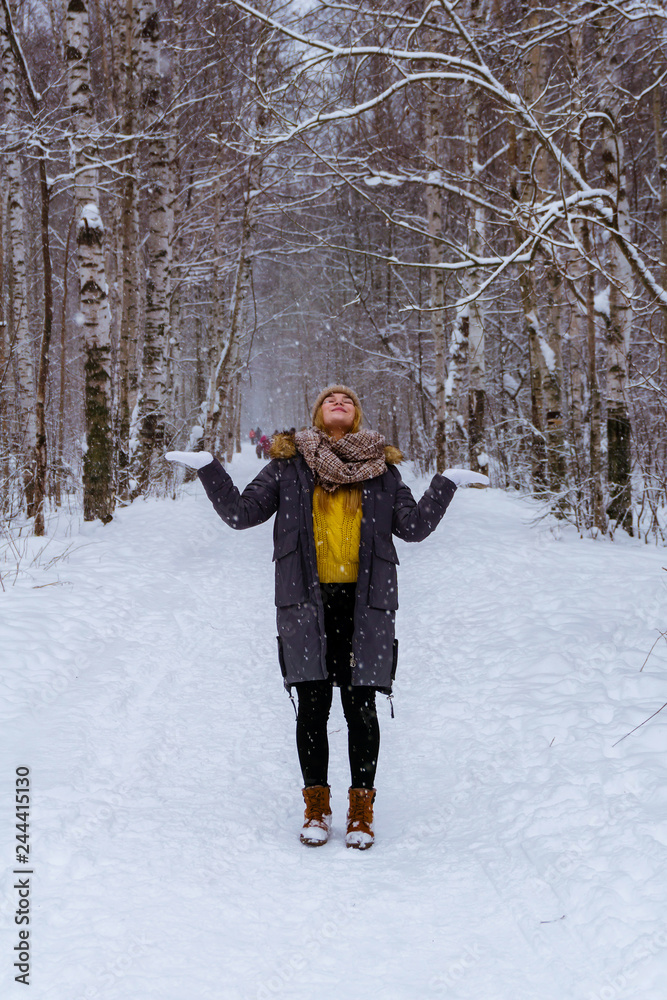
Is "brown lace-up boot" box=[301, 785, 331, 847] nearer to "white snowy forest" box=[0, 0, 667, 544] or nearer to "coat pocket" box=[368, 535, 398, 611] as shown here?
"coat pocket" box=[368, 535, 398, 611]

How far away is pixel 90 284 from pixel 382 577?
20.8ft

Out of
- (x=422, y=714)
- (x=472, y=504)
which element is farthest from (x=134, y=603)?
(x=472, y=504)

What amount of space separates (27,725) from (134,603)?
227 cm

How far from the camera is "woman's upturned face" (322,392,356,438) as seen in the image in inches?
126

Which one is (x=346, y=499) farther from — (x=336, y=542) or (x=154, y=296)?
(x=154, y=296)

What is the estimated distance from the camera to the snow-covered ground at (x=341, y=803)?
7.04ft

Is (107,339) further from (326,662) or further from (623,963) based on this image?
(623,963)

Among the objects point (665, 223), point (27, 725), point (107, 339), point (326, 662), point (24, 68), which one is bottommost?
point (27, 725)

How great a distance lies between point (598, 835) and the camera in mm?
2719

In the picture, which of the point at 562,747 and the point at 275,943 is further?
the point at 562,747

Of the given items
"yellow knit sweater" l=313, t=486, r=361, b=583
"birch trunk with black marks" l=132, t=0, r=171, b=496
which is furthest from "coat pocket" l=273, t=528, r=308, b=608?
"birch trunk with black marks" l=132, t=0, r=171, b=496

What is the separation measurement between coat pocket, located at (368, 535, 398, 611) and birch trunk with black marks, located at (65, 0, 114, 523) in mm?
5752

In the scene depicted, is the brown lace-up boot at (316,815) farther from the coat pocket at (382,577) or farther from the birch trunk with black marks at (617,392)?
the birch trunk with black marks at (617,392)

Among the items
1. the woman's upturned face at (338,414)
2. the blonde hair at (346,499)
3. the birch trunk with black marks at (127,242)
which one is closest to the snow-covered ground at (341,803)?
the blonde hair at (346,499)
